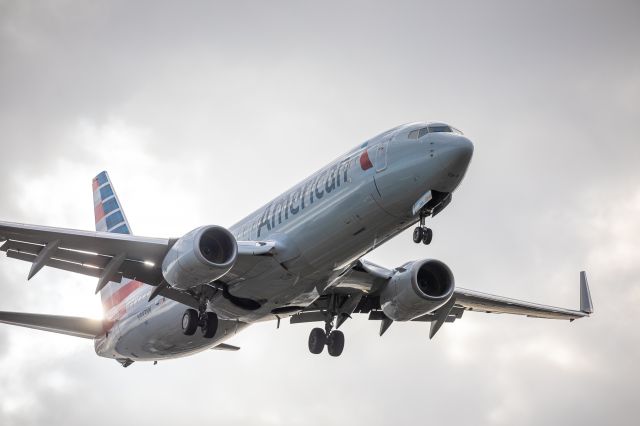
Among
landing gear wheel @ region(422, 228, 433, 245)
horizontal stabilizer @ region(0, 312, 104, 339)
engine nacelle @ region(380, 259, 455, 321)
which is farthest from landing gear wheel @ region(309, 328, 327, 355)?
landing gear wheel @ region(422, 228, 433, 245)

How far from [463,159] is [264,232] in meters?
7.57

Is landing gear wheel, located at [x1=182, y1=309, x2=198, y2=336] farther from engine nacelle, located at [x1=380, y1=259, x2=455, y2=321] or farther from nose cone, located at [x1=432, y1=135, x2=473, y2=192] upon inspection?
nose cone, located at [x1=432, y1=135, x2=473, y2=192]

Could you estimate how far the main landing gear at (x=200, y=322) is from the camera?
32.2 meters

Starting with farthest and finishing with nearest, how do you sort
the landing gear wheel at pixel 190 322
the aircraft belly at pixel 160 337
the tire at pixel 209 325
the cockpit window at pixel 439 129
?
the aircraft belly at pixel 160 337
the tire at pixel 209 325
the landing gear wheel at pixel 190 322
the cockpit window at pixel 439 129

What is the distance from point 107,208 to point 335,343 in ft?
55.9

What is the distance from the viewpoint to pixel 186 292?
32250 mm

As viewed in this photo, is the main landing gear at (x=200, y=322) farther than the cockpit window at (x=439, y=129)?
Yes

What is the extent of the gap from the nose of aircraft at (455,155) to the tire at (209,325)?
10567 millimetres

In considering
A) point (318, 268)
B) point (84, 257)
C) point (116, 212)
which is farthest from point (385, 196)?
point (116, 212)

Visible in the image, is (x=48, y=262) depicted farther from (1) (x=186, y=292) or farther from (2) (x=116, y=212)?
(2) (x=116, y=212)

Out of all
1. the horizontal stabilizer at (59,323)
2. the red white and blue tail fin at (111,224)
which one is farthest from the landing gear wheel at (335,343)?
the horizontal stabilizer at (59,323)

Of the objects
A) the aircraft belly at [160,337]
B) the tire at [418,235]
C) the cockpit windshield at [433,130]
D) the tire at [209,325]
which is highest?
the cockpit windshield at [433,130]

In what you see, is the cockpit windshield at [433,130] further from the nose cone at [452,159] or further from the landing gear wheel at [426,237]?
the landing gear wheel at [426,237]

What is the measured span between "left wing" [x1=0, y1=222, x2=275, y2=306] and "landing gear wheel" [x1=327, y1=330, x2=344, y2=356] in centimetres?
565
